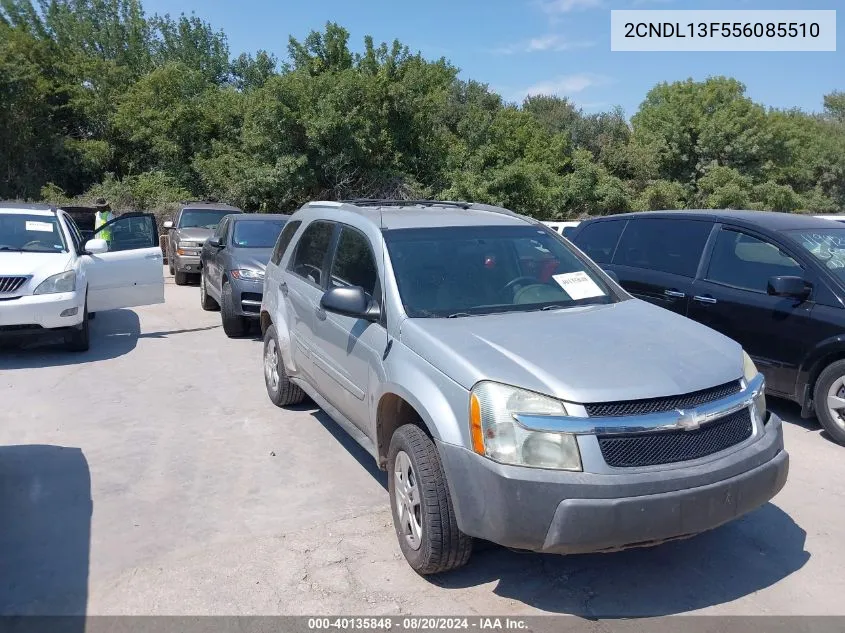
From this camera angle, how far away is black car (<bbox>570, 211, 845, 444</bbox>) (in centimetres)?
570

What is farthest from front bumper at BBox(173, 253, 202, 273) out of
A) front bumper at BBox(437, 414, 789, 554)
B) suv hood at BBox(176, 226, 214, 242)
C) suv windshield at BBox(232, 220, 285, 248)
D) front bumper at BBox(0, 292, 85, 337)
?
front bumper at BBox(437, 414, 789, 554)

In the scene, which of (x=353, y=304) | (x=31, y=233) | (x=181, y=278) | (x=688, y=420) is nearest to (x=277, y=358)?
(x=353, y=304)

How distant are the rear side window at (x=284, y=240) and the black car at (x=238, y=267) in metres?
2.18

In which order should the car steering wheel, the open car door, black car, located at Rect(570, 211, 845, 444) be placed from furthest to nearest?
the open car door
black car, located at Rect(570, 211, 845, 444)
the car steering wheel

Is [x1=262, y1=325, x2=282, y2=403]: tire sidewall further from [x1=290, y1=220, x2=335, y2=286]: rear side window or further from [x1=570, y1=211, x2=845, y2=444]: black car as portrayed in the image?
[x1=570, y1=211, x2=845, y2=444]: black car

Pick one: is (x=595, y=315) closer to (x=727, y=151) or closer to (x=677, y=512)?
Answer: (x=677, y=512)

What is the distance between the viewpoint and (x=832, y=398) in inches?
221

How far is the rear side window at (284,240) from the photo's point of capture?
643 centimetres

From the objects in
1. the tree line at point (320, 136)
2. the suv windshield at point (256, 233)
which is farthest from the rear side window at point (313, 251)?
the tree line at point (320, 136)

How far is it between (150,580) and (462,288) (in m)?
2.30

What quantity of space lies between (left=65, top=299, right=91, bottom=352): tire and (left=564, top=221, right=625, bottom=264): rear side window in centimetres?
579

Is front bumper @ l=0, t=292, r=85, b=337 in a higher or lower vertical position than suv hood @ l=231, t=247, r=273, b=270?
lower

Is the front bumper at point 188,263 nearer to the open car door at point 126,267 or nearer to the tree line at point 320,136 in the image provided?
the open car door at point 126,267

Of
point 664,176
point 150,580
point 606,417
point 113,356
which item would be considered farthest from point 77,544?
point 664,176
